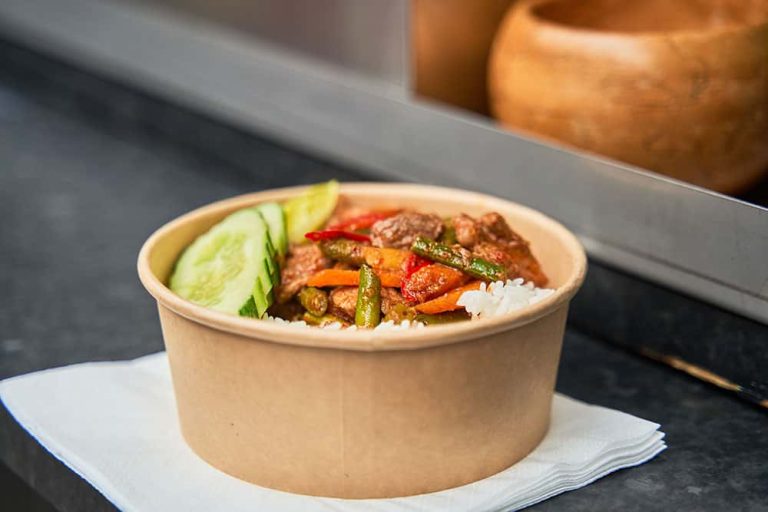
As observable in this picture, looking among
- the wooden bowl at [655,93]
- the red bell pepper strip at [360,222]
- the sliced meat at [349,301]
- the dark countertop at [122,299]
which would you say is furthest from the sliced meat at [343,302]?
the wooden bowl at [655,93]

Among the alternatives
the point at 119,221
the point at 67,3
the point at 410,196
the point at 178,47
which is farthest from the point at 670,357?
the point at 67,3

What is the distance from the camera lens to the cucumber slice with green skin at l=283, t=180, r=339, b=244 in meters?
1.12

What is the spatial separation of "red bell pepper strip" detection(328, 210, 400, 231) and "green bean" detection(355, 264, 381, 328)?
0.13m

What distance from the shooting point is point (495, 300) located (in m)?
0.94

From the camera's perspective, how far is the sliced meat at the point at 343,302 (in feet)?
3.22

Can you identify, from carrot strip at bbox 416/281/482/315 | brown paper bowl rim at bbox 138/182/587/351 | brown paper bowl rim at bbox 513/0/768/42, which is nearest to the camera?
brown paper bowl rim at bbox 138/182/587/351

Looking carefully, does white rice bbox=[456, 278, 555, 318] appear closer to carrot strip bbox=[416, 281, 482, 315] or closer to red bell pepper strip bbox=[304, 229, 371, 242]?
carrot strip bbox=[416, 281, 482, 315]

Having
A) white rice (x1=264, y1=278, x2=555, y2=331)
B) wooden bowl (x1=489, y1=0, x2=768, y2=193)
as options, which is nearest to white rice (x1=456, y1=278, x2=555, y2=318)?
white rice (x1=264, y1=278, x2=555, y2=331)

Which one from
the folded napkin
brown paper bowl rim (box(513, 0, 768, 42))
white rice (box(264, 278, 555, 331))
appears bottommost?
the folded napkin

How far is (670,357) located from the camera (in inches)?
47.0

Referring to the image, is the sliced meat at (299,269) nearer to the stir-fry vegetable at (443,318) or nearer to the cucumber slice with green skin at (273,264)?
the cucumber slice with green skin at (273,264)

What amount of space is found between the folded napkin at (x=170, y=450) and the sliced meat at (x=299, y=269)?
0.17 meters

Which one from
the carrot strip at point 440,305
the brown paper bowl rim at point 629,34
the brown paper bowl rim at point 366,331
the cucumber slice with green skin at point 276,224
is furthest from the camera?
the brown paper bowl rim at point 629,34

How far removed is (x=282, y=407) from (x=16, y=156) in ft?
4.40
